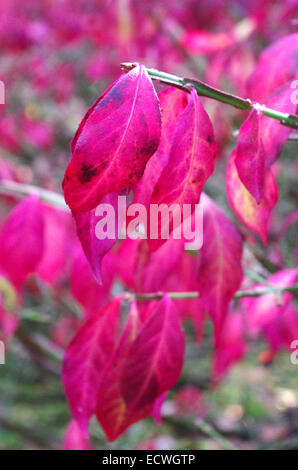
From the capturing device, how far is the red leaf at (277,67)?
2.67 ft

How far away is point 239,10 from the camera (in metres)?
2.30

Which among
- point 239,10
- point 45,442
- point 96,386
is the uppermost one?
point 239,10

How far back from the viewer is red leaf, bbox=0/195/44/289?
91cm

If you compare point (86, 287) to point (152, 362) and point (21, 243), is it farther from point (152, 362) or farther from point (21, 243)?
point (152, 362)

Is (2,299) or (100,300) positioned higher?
(100,300)

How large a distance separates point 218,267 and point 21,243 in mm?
380

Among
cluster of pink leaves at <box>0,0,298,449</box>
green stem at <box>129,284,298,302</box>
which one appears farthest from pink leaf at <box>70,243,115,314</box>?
green stem at <box>129,284,298,302</box>

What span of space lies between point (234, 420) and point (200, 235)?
193cm

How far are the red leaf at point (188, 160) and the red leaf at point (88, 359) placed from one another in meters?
0.27

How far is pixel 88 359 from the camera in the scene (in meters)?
0.74

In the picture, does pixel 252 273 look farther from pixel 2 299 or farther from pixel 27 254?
pixel 2 299

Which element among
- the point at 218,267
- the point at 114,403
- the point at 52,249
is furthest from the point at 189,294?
the point at 52,249

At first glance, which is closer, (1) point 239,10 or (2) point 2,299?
(2) point 2,299
